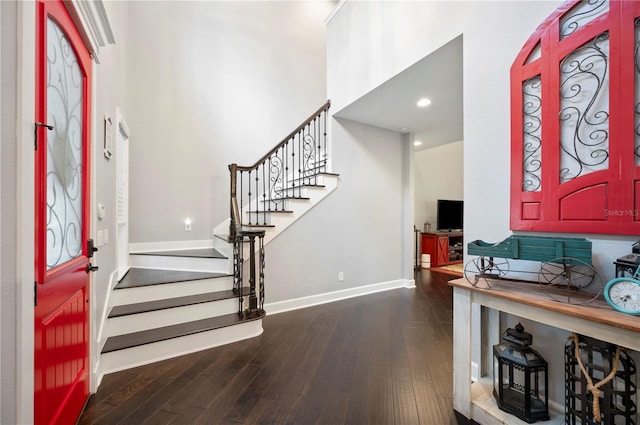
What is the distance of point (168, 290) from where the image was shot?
2.77 metres

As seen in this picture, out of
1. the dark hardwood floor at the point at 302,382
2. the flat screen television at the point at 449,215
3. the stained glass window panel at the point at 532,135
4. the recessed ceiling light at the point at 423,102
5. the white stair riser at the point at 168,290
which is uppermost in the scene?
the recessed ceiling light at the point at 423,102

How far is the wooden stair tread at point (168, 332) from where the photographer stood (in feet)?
7.23

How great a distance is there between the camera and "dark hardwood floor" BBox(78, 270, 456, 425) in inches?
65.8

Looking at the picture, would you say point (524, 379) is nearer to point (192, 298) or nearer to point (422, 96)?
point (192, 298)

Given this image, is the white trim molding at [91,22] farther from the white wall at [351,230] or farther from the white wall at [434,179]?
the white wall at [434,179]

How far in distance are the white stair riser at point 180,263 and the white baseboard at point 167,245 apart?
7.5 inches

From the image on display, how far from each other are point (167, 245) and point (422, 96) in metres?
4.01

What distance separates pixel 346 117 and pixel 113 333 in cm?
374

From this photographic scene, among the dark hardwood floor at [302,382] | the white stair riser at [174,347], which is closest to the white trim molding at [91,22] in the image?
the white stair riser at [174,347]

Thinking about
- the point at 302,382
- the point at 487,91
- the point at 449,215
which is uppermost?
the point at 487,91

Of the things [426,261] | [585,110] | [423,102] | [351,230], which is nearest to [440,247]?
[426,261]

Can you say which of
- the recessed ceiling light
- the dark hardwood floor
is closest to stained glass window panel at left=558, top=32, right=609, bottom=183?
the dark hardwood floor

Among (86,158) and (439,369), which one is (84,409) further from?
(439,369)

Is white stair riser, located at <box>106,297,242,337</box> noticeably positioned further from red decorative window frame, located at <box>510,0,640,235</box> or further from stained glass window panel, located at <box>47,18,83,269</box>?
red decorative window frame, located at <box>510,0,640,235</box>
